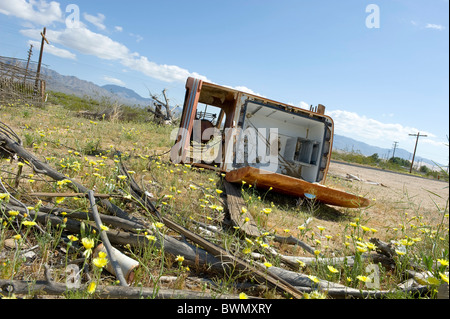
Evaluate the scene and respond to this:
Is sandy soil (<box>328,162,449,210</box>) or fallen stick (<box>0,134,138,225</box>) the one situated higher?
sandy soil (<box>328,162,449,210</box>)

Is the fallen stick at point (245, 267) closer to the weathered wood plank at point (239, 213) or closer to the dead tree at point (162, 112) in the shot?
the weathered wood plank at point (239, 213)

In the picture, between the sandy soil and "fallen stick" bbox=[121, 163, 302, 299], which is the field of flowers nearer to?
"fallen stick" bbox=[121, 163, 302, 299]

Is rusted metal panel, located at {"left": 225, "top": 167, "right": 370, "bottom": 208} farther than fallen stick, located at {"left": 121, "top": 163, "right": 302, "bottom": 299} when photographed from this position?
Yes

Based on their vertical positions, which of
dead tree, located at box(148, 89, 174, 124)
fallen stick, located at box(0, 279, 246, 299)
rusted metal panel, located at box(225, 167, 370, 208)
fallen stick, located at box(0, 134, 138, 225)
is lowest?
fallen stick, located at box(0, 279, 246, 299)

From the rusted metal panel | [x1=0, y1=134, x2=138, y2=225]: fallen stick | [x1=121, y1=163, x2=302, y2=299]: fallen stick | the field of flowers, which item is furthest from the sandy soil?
Result: [x1=0, y1=134, x2=138, y2=225]: fallen stick

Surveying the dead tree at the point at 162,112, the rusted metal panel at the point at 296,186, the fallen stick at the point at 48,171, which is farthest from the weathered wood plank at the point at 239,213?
the dead tree at the point at 162,112

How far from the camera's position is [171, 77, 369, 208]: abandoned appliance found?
5.31 m

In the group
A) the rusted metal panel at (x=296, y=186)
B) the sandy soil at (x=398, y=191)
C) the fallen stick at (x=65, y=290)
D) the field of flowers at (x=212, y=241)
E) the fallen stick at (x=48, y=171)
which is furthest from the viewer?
the sandy soil at (x=398, y=191)

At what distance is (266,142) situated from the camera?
861 cm

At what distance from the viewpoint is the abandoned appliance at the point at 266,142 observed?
17.4ft

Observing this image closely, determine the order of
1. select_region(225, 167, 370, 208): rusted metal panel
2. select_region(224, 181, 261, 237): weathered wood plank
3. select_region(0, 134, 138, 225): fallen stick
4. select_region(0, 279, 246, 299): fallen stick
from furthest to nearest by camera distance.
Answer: select_region(225, 167, 370, 208): rusted metal panel
select_region(224, 181, 261, 237): weathered wood plank
select_region(0, 134, 138, 225): fallen stick
select_region(0, 279, 246, 299): fallen stick
